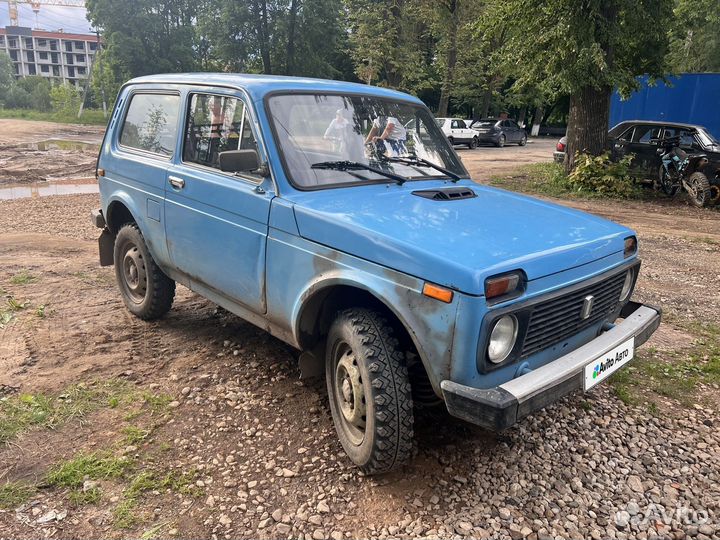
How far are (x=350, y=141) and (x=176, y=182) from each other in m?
1.33

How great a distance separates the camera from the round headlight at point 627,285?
3.51 metres

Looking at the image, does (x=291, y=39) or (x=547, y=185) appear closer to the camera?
(x=547, y=185)

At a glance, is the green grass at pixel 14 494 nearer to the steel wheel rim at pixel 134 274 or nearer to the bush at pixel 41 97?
the steel wheel rim at pixel 134 274

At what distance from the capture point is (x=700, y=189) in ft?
38.9

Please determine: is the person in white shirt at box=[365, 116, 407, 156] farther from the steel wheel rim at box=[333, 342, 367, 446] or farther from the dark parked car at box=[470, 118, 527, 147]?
the dark parked car at box=[470, 118, 527, 147]

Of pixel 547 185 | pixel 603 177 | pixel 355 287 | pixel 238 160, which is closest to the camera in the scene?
pixel 355 287

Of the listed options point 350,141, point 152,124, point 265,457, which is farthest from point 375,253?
point 152,124

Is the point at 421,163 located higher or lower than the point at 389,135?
lower

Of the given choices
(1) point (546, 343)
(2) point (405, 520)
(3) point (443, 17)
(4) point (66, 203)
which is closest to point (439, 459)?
(2) point (405, 520)

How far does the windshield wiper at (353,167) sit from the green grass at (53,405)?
2.00 metres

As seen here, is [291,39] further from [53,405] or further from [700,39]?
[53,405]

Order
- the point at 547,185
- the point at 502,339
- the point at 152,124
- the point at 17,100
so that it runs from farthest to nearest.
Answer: the point at 17,100, the point at 547,185, the point at 152,124, the point at 502,339

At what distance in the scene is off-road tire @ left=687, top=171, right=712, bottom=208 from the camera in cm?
1177

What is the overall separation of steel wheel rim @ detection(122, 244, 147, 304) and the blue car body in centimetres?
35
